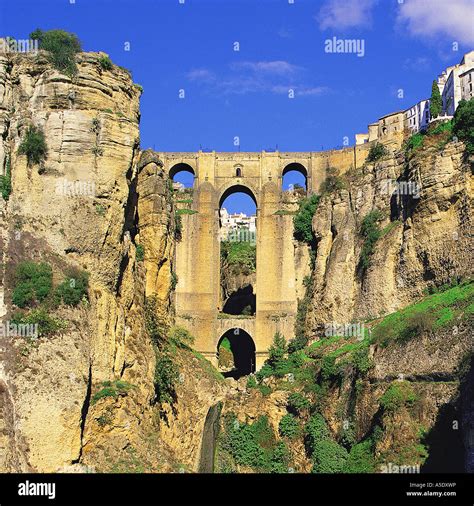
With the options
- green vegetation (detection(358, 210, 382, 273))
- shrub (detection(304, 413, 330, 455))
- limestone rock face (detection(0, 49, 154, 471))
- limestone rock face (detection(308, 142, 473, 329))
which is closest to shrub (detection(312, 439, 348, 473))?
shrub (detection(304, 413, 330, 455))

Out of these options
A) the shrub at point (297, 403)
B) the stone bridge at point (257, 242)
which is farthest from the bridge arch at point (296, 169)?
the shrub at point (297, 403)

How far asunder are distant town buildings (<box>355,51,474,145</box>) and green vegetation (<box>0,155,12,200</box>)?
38.1 meters

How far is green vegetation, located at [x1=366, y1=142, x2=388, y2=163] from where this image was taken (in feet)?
190

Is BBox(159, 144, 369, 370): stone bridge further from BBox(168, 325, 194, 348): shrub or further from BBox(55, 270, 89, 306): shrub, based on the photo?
BBox(55, 270, 89, 306): shrub

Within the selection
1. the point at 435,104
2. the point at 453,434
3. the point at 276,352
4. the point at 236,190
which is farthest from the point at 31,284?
the point at 435,104

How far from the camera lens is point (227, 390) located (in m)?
48.2

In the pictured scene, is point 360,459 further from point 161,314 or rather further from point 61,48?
point 61,48

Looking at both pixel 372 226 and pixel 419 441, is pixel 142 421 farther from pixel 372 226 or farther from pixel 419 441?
pixel 372 226

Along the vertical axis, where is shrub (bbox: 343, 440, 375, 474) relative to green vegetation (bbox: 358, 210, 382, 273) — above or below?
below

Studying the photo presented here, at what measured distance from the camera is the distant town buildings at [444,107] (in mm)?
65625

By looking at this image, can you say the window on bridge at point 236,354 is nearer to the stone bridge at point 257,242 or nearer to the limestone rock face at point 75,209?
the stone bridge at point 257,242

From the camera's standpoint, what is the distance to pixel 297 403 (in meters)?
46.4

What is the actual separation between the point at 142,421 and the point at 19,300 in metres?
6.25
